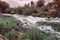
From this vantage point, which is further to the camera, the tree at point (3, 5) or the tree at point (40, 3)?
the tree at point (3, 5)

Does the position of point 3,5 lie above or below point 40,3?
below

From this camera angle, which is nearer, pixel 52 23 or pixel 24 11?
pixel 52 23

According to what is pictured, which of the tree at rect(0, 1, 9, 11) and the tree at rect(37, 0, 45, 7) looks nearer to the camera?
the tree at rect(37, 0, 45, 7)

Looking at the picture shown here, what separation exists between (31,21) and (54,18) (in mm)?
873

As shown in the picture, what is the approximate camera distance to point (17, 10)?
29.6 feet

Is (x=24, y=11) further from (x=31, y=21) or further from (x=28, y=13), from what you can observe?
(x=31, y=21)

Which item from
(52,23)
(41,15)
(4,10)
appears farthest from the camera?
(4,10)

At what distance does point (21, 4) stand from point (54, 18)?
218 centimetres

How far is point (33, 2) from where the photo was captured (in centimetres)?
898

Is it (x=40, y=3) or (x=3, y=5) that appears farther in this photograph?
(x=3, y=5)

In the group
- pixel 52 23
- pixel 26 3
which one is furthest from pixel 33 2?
pixel 52 23

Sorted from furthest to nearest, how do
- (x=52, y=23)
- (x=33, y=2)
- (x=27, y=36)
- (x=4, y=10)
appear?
(x=4, y=10) → (x=33, y=2) → (x=52, y=23) → (x=27, y=36)

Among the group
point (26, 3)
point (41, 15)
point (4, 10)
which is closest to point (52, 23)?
point (41, 15)

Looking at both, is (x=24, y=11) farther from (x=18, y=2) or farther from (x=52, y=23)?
(x=52, y=23)
